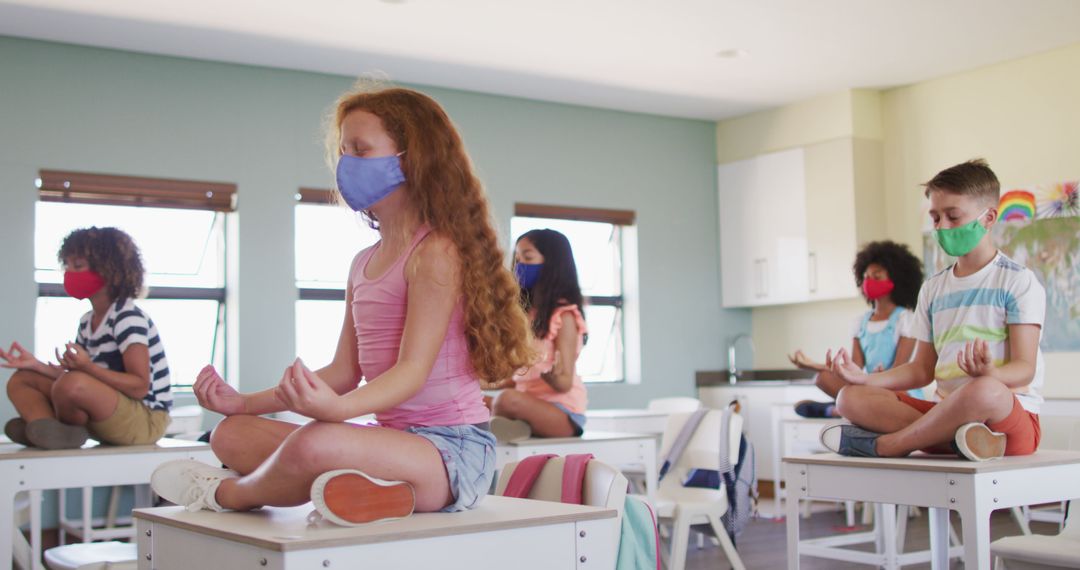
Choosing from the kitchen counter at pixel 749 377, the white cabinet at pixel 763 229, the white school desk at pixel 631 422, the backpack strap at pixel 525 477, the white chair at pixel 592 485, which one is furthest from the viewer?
the kitchen counter at pixel 749 377

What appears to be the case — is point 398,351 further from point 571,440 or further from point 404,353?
point 571,440

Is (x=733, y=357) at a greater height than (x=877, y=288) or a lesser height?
lesser

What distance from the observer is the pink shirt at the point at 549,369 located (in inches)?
163

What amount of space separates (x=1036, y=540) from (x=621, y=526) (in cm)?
122

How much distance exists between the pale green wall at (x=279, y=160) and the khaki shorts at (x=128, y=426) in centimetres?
245

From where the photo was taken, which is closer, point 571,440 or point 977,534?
point 977,534

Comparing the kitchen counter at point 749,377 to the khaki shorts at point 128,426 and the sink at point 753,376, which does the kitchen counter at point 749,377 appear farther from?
the khaki shorts at point 128,426

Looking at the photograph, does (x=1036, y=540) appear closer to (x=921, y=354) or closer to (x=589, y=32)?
(x=921, y=354)

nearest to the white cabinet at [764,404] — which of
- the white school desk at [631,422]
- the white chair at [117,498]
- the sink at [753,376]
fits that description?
the sink at [753,376]

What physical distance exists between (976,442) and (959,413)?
76 millimetres

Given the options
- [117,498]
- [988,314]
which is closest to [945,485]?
[988,314]

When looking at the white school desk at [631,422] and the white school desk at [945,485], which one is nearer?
the white school desk at [945,485]

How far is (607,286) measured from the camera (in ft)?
25.6

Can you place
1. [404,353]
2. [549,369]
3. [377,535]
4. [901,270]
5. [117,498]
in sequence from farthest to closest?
1. [117,498]
2. [901,270]
3. [549,369]
4. [404,353]
5. [377,535]
